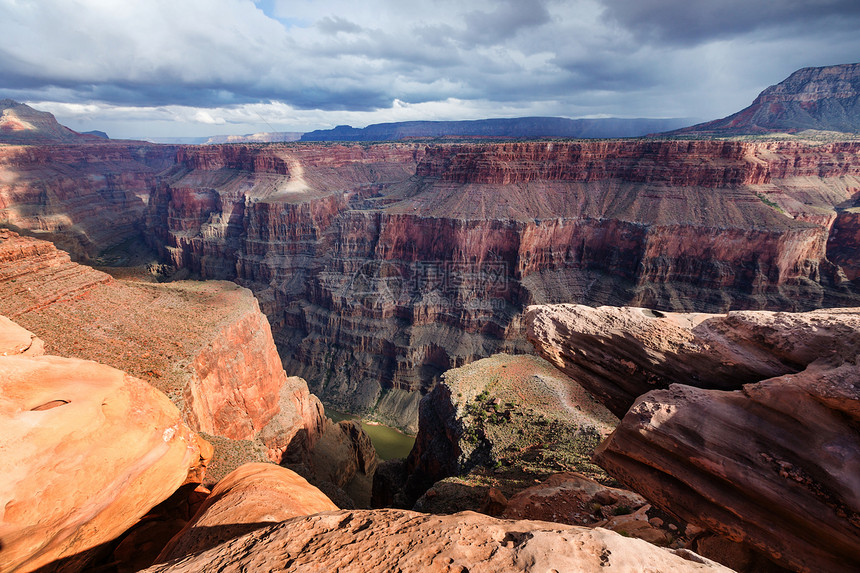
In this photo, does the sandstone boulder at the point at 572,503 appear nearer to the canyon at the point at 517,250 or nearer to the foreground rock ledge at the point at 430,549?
the foreground rock ledge at the point at 430,549

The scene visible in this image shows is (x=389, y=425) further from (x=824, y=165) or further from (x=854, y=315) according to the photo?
(x=824, y=165)

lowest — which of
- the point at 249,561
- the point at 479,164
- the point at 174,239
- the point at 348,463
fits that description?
the point at 348,463

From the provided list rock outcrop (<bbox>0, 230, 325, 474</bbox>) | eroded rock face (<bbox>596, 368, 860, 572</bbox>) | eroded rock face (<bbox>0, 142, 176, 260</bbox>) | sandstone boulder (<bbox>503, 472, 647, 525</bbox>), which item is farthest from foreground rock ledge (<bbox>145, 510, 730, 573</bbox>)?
eroded rock face (<bbox>0, 142, 176, 260</bbox>)

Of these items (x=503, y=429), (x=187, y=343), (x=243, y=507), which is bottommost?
(x=503, y=429)

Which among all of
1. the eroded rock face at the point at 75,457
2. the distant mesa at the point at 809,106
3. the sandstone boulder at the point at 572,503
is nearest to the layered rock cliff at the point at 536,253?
the sandstone boulder at the point at 572,503

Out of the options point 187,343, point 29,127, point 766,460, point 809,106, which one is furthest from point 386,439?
point 29,127

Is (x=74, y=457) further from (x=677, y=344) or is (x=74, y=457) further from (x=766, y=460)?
(x=677, y=344)

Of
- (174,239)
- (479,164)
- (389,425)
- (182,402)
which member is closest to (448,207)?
(479,164)
